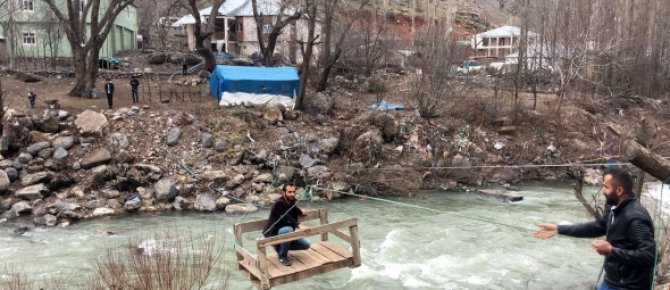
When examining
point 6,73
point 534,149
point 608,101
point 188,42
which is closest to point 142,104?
point 6,73

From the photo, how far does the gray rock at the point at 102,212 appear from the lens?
54.3ft

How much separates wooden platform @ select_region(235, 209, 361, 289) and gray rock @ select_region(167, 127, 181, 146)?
12.8 meters

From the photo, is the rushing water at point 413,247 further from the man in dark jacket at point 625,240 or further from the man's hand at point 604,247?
the man's hand at point 604,247

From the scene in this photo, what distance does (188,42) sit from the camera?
50.3m

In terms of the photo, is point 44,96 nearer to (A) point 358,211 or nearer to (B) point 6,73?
(B) point 6,73

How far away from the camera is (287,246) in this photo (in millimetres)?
8117

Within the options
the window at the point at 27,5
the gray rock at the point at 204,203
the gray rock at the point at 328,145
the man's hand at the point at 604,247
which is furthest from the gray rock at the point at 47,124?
the window at the point at 27,5

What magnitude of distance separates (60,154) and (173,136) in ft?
12.3

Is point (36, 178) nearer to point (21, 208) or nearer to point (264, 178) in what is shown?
point (21, 208)

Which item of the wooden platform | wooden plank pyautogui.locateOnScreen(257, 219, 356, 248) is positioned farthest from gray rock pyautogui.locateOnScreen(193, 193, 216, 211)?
wooden plank pyautogui.locateOnScreen(257, 219, 356, 248)

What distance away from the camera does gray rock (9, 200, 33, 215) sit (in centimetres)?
1632

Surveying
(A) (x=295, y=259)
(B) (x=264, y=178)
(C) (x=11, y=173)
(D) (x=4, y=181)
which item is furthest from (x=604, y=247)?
(C) (x=11, y=173)

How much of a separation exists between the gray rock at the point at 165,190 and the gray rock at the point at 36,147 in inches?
168

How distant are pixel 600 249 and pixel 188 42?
48998mm
